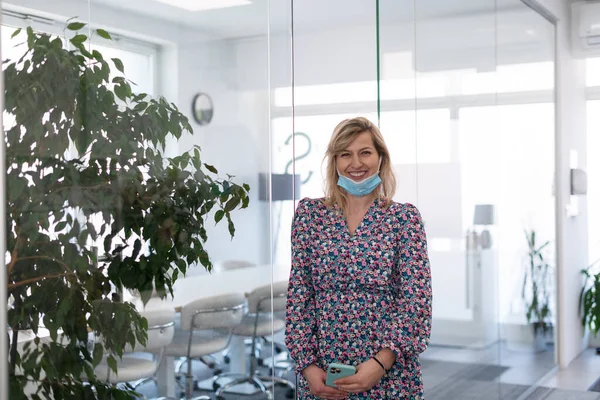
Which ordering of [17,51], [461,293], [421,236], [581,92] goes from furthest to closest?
1. [581,92]
2. [461,293]
3. [421,236]
4. [17,51]

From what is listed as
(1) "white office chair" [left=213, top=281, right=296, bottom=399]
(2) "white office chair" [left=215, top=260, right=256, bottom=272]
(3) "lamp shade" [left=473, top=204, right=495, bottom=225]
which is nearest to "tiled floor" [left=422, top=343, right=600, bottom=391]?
(3) "lamp shade" [left=473, top=204, right=495, bottom=225]

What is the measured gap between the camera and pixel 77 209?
6.15ft

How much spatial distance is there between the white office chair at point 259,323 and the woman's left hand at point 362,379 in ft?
1.09

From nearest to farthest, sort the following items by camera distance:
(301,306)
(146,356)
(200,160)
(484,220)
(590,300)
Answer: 1. (146,356)
2. (200,160)
3. (301,306)
4. (484,220)
5. (590,300)

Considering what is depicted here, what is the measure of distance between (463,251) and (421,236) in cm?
187

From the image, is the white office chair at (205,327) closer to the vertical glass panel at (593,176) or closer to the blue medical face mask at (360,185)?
the blue medical face mask at (360,185)

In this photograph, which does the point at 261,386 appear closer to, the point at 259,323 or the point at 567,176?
the point at 259,323

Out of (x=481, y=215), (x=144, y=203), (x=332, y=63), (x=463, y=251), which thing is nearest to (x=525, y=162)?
(x=481, y=215)

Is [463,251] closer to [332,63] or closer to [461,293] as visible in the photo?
[461,293]

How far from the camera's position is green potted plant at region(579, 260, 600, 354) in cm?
596

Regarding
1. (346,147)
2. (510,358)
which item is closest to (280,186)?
(346,147)

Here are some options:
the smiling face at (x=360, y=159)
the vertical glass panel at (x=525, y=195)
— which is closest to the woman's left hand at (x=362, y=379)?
the smiling face at (x=360, y=159)

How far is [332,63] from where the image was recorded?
116 inches

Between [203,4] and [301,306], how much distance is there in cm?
95
